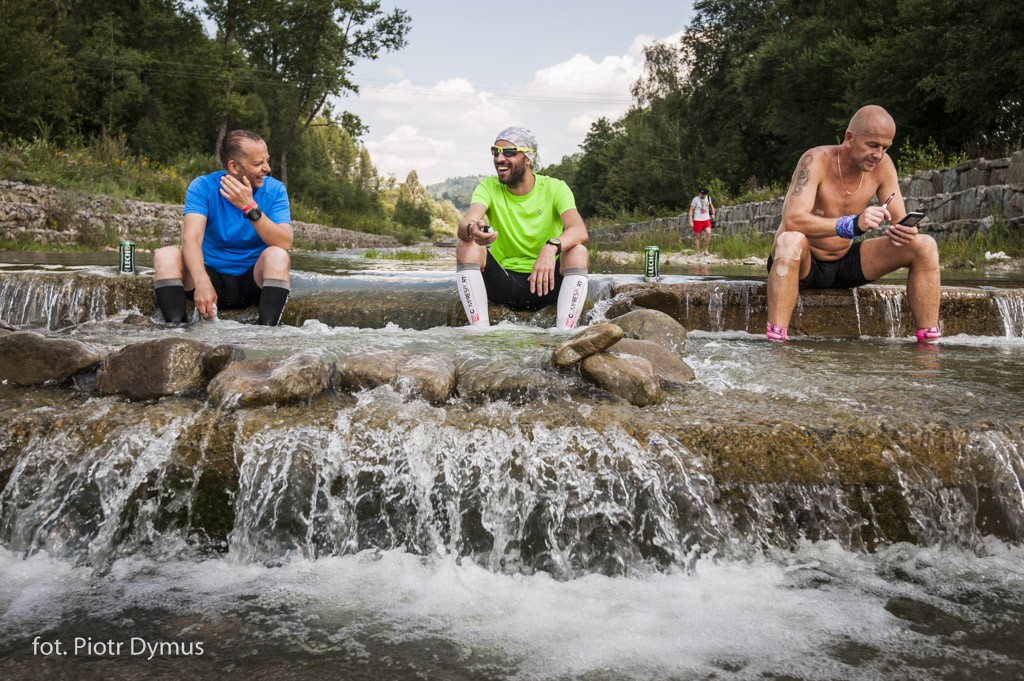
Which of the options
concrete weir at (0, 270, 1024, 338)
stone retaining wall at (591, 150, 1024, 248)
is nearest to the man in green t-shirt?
concrete weir at (0, 270, 1024, 338)

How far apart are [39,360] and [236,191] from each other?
1.70 m

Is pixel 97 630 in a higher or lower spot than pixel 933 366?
lower

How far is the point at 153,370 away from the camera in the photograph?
3285 millimetres

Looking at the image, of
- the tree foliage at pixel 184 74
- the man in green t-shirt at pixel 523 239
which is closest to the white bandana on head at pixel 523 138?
the man in green t-shirt at pixel 523 239

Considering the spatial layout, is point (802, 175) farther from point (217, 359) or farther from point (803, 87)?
point (803, 87)

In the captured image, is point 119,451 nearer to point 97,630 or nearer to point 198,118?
point 97,630

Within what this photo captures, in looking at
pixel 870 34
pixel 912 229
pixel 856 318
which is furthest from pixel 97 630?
pixel 870 34

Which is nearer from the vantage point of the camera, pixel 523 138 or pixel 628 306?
pixel 523 138

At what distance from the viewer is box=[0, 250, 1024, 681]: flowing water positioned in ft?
6.36

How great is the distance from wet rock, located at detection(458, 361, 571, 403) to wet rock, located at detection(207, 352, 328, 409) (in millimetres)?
640

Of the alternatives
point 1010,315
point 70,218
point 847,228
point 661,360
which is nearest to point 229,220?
point 661,360

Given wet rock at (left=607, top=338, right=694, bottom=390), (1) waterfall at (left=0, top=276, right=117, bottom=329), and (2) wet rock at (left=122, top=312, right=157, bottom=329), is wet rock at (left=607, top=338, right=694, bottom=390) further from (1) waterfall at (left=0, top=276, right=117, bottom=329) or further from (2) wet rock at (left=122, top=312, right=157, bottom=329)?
(1) waterfall at (left=0, top=276, right=117, bottom=329)

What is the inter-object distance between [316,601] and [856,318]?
15.7 ft

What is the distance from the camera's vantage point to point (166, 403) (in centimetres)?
308
